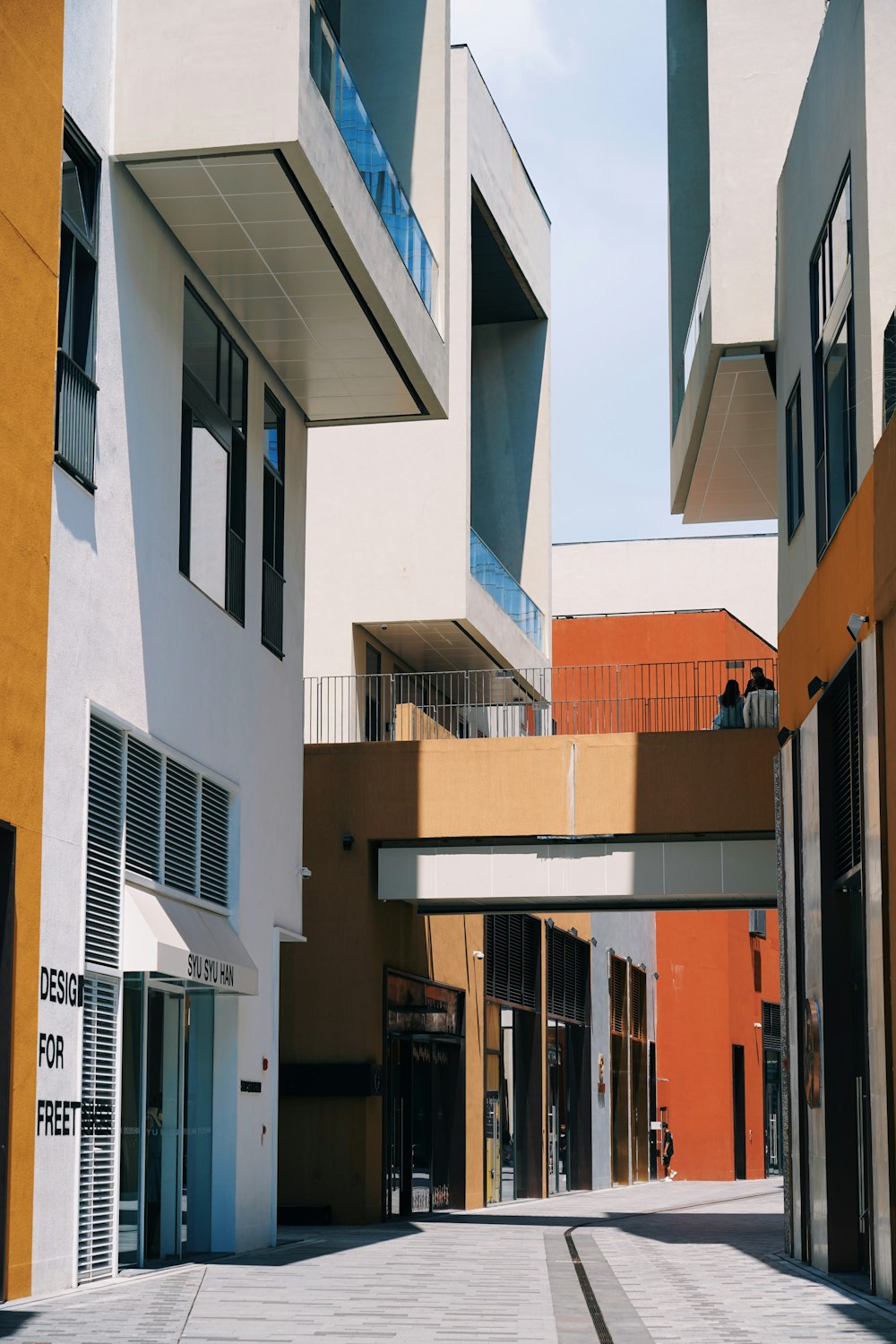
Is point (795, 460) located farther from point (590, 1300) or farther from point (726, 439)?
point (590, 1300)

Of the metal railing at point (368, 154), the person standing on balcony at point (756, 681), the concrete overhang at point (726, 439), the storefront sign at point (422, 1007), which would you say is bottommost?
the storefront sign at point (422, 1007)

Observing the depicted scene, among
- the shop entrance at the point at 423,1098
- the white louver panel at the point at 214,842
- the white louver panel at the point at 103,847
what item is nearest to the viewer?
the white louver panel at the point at 103,847

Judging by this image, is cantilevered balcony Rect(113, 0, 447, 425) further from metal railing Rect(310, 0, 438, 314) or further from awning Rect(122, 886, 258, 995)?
awning Rect(122, 886, 258, 995)

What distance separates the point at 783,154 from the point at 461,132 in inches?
373

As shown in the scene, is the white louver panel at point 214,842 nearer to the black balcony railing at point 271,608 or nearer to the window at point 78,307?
the black balcony railing at point 271,608

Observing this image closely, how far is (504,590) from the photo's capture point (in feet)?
103

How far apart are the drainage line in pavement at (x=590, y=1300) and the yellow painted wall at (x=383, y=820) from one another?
154 inches

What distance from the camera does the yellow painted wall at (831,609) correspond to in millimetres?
14728

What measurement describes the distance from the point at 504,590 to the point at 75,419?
58.3 ft

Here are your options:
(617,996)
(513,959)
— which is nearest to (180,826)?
(513,959)

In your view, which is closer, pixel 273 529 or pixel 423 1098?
pixel 273 529

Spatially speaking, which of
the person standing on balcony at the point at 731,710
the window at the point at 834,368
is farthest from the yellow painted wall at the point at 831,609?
the person standing on balcony at the point at 731,710

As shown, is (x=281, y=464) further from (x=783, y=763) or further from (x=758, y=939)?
(x=758, y=939)

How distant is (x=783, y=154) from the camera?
2103cm
